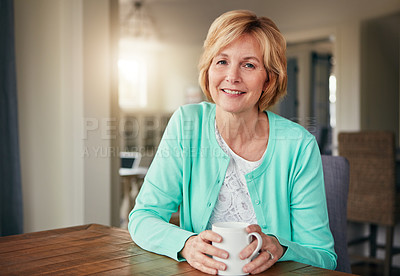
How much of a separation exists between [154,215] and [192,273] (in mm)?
326

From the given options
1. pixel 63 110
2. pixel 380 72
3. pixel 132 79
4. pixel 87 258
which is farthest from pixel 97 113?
pixel 132 79

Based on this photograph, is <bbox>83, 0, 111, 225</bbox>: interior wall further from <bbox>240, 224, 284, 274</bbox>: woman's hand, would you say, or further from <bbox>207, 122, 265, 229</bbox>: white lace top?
<bbox>240, 224, 284, 274</bbox>: woman's hand

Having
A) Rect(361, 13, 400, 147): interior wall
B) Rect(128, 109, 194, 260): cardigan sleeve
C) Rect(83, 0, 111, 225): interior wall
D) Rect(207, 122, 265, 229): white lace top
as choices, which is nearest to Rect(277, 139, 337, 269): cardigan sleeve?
Rect(207, 122, 265, 229): white lace top

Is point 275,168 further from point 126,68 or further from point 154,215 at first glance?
point 126,68

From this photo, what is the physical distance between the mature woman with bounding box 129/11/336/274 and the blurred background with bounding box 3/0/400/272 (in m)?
1.38

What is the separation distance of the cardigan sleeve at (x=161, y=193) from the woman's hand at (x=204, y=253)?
4.4 inches

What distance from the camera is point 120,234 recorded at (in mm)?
1233

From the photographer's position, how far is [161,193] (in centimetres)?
125

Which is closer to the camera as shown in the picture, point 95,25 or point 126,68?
point 95,25

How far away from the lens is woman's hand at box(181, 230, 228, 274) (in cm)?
87

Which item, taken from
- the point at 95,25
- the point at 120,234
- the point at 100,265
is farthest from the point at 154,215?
the point at 95,25

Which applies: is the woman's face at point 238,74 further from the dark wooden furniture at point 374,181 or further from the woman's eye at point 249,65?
the dark wooden furniture at point 374,181

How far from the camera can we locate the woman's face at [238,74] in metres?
1.25

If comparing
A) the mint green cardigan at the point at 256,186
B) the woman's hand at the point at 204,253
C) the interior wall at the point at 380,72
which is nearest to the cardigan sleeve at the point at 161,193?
the mint green cardigan at the point at 256,186
